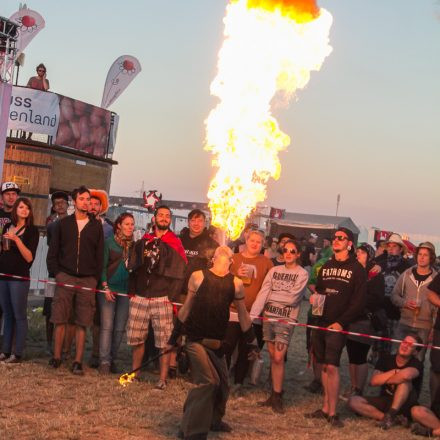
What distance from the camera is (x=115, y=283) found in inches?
356

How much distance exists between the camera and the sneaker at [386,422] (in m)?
7.41

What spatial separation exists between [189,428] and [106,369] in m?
2.92

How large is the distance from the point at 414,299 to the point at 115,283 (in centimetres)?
369

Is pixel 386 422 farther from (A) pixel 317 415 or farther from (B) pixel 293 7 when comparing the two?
(B) pixel 293 7

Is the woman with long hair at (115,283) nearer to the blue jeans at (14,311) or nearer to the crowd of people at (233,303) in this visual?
the crowd of people at (233,303)

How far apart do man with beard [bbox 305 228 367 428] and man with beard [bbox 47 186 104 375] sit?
2762 mm

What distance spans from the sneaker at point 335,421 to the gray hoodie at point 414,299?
176cm

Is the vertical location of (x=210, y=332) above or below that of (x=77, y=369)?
above

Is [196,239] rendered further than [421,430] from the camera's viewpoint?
Yes

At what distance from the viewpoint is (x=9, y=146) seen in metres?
18.5

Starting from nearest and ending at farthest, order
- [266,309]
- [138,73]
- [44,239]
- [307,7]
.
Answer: [266,309] < [307,7] < [44,239] < [138,73]

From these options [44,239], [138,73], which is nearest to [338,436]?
[44,239]

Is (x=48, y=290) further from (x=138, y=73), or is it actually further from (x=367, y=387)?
(x=138, y=73)

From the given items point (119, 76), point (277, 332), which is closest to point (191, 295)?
point (277, 332)
